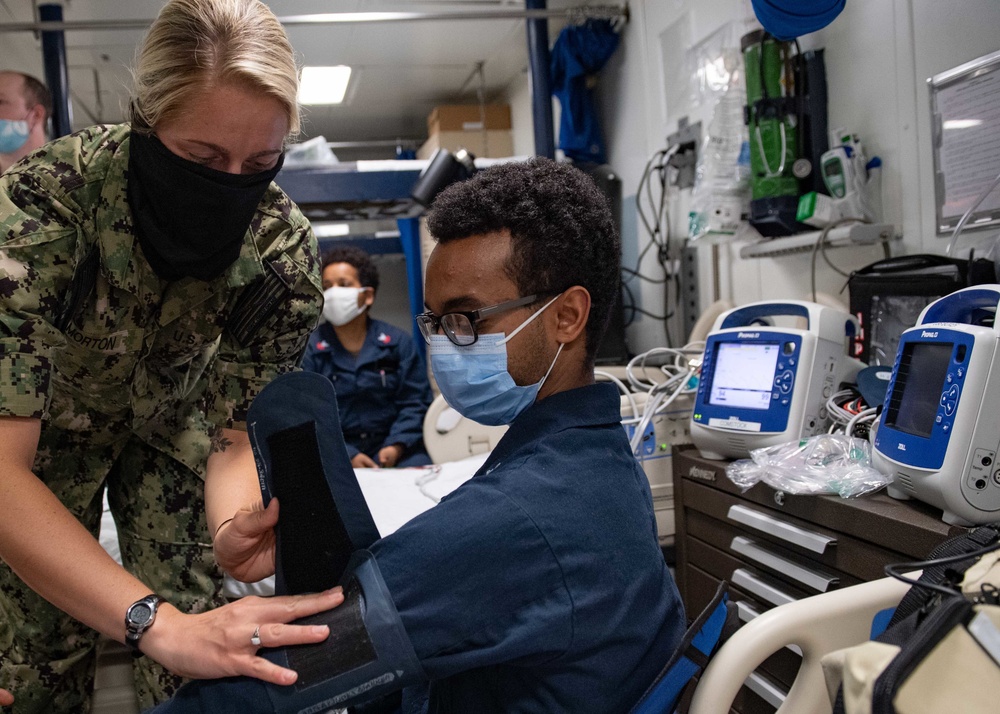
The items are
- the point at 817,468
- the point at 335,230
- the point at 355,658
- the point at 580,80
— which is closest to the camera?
the point at 355,658

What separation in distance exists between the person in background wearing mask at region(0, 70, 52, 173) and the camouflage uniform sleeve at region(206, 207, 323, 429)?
1.79 m

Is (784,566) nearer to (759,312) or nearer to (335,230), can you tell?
(759,312)

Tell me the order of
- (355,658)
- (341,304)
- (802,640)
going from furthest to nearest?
(341,304) → (802,640) → (355,658)

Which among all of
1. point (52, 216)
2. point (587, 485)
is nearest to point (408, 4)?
point (52, 216)

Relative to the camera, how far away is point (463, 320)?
3.35 feet

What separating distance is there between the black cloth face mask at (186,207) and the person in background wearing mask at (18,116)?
6.01 ft

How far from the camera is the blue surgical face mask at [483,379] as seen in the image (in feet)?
3.36

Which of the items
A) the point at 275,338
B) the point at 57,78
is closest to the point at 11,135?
the point at 57,78

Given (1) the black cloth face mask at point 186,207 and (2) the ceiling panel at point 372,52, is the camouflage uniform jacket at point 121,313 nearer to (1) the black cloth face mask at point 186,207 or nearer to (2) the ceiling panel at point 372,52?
(1) the black cloth face mask at point 186,207

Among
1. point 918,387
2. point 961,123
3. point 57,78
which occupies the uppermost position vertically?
point 57,78

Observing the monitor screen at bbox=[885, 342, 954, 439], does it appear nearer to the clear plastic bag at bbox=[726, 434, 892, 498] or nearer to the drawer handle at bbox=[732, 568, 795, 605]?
the clear plastic bag at bbox=[726, 434, 892, 498]

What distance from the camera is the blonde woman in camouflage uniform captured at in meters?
0.96

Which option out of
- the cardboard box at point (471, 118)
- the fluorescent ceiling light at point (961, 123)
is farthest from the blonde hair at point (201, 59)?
the cardboard box at point (471, 118)

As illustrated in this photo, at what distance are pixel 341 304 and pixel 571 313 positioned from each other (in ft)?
8.90
